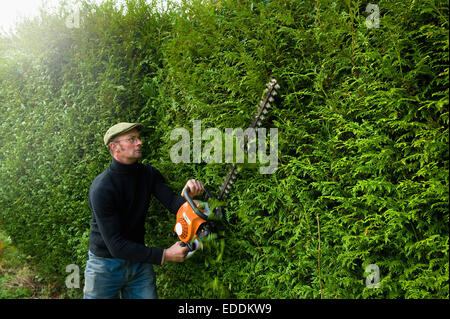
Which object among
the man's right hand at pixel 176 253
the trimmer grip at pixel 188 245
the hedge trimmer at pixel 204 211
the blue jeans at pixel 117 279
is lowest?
the blue jeans at pixel 117 279

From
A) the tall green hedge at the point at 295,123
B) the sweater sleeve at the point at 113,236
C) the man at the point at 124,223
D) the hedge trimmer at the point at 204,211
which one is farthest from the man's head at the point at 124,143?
the hedge trimmer at the point at 204,211

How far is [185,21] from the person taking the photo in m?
3.23

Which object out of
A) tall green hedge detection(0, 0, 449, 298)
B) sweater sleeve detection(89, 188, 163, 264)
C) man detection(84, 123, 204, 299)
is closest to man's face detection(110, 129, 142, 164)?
man detection(84, 123, 204, 299)

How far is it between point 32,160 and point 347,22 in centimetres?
468

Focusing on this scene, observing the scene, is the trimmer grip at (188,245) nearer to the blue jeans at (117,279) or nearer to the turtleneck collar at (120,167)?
the blue jeans at (117,279)

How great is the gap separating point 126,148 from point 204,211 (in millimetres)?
870

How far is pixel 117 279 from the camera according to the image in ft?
9.33

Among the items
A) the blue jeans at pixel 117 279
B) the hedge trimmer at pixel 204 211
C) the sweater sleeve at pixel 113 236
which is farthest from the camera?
the blue jeans at pixel 117 279

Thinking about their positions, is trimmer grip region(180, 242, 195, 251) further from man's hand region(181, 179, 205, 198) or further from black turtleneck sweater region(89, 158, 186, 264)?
man's hand region(181, 179, 205, 198)

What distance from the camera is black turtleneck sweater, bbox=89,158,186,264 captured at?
264 cm

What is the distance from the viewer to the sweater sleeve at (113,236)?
8.61 feet

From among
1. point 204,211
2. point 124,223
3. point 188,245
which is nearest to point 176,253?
point 188,245

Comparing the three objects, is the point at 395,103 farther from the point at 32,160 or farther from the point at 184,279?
the point at 32,160

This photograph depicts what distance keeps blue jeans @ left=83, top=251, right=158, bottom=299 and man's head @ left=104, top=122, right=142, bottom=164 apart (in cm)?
87
